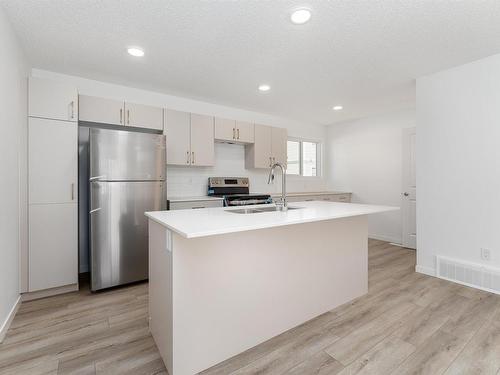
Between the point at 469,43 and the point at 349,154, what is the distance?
10.5 feet

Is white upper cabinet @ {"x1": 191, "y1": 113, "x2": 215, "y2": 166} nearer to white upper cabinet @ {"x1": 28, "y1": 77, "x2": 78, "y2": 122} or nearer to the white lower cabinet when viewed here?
white upper cabinet @ {"x1": 28, "y1": 77, "x2": 78, "y2": 122}

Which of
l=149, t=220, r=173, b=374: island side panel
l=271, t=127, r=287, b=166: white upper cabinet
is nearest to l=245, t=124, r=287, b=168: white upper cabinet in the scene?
l=271, t=127, r=287, b=166: white upper cabinet

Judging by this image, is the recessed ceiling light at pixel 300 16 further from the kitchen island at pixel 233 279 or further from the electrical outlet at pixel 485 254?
the electrical outlet at pixel 485 254

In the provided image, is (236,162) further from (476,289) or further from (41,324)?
(476,289)

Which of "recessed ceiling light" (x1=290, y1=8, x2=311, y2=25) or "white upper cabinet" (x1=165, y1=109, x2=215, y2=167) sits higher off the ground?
"recessed ceiling light" (x1=290, y1=8, x2=311, y2=25)

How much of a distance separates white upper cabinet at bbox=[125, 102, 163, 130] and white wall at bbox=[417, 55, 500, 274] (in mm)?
3316

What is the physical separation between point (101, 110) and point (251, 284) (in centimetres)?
268

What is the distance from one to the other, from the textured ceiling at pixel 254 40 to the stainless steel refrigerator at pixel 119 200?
85cm

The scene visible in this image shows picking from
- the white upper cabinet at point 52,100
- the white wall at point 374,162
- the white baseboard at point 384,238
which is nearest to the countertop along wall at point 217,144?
the white upper cabinet at point 52,100

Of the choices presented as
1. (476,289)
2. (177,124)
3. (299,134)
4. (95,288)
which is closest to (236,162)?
(177,124)

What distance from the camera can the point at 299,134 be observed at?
216 inches

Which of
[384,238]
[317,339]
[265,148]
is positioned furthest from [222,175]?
[384,238]

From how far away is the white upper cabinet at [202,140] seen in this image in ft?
12.2

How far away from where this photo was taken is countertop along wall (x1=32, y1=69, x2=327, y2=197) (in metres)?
3.28
